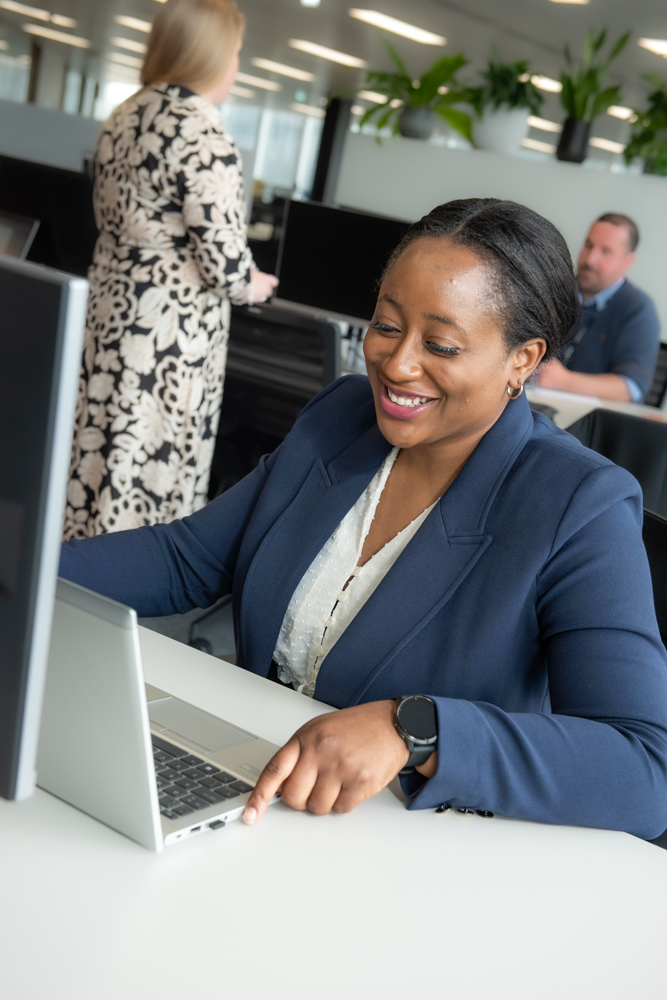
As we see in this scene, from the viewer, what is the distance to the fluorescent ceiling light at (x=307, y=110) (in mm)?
10680

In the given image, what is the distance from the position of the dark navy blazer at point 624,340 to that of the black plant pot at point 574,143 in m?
1.16

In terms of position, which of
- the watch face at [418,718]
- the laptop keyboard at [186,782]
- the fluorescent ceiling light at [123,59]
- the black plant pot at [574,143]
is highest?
the fluorescent ceiling light at [123,59]

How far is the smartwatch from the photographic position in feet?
2.68

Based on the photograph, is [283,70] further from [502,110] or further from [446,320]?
[446,320]

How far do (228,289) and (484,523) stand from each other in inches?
53.6

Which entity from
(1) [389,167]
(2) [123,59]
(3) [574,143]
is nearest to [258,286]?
(1) [389,167]

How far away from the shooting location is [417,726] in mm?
828

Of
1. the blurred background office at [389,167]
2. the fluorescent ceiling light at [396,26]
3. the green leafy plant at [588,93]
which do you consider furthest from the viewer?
the fluorescent ceiling light at [396,26]

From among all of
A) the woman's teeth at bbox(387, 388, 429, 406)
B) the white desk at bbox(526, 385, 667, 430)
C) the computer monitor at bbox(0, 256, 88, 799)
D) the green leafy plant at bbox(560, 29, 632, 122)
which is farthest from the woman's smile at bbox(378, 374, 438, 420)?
the green leafy plant at bbox(560, 29, 632, 122)

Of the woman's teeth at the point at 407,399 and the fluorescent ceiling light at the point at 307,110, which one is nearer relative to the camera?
the woman's teeth at the point at 407,399

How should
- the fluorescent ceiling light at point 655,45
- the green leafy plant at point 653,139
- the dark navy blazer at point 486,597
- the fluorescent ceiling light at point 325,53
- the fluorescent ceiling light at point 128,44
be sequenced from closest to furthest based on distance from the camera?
the dark navy blazer at point 486,597
the green leafy plant at point 653,139
the fluorescent ceiling light at point 655,45
the fluorescent ceiling light at point 325,53
the fluorescent ceiling light at point 128,44

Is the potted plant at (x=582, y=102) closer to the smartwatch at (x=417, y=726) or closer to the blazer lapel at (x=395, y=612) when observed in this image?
the blazer lapel at (x=395, y=612)

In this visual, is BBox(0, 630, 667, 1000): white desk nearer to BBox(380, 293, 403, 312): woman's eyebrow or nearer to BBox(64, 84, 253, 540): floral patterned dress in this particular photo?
BBox(380, 293, 403, 312): woman's eyebrow

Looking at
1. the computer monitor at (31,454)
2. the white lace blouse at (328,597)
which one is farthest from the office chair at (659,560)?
the computer monitor at (31,454)
